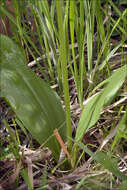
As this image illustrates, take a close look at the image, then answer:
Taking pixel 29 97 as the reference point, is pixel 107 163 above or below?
below

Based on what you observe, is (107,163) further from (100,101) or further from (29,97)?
(29,97)

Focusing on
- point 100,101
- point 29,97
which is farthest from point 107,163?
point 29,97

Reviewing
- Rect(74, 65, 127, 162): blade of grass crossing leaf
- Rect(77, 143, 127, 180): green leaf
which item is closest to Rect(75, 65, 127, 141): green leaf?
Rect(74, 65, 127, 162): blade of grass crossing leaf

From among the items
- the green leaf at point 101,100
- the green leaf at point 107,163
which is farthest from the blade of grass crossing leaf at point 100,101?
the green leaf at point 107,163

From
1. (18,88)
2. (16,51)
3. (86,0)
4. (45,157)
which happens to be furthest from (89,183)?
(86,0)

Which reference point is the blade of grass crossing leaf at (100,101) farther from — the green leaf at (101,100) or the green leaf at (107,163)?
the green leaf at (107,163)

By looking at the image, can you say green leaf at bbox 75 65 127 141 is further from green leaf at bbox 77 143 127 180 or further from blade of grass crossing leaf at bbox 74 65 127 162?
green leaf at bbox 77 143 127 180
